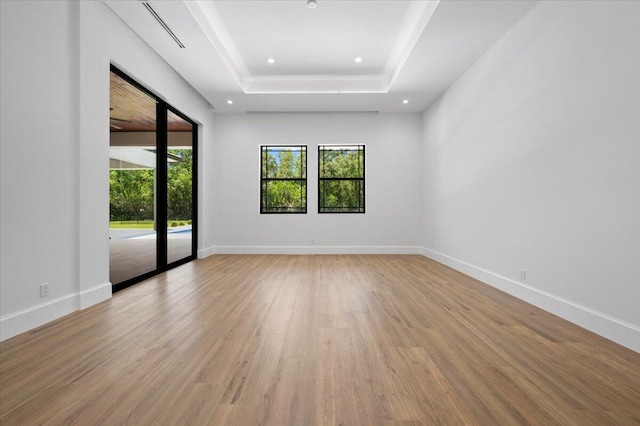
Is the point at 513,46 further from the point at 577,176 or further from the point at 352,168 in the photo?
the point at 352,168

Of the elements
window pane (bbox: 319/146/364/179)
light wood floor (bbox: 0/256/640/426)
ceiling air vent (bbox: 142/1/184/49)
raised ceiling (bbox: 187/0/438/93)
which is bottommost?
light wood floor (bbox: 0/256/640/426)

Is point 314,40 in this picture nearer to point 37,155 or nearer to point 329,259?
point 37,155

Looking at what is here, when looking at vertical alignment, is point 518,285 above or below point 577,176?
below

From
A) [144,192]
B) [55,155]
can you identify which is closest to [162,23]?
[55,155]

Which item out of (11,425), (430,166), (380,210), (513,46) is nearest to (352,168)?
(380,210)

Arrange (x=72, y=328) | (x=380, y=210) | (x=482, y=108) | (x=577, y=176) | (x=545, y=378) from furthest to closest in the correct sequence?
(x=380, y=210)
(x=482, y=108)
(x=577, y=176)
(x=72, y=328)
(x=545, y=378)

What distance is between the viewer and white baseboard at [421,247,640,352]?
2119 mm

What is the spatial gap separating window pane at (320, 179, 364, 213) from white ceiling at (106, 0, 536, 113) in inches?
65.4

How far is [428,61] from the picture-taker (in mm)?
4277

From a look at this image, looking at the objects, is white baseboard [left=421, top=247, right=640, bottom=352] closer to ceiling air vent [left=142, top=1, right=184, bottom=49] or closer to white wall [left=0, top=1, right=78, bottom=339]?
white wall [left=0, top=1, right=78, bottom=339]

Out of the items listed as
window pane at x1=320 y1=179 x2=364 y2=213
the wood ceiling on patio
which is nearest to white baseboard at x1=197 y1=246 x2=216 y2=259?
the wood ceiling on patio

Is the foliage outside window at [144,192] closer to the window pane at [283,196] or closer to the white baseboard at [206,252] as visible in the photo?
the white baseboard at [206,252]

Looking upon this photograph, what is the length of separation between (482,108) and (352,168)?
3.06 m

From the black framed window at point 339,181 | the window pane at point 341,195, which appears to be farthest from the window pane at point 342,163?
the window pane at point 341,195
